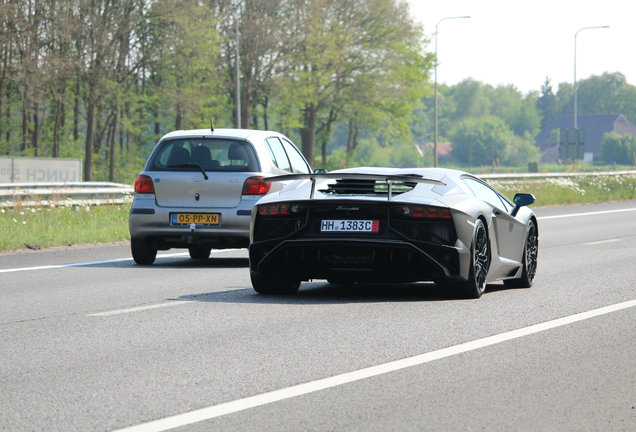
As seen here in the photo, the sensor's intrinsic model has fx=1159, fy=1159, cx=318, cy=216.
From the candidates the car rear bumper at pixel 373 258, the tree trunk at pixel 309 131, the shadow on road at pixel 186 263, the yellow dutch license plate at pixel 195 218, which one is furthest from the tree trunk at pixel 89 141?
the car rear bumper at pixel 373 258

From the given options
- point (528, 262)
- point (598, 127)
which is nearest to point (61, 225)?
point (528, 262)

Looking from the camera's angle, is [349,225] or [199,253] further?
[199,253]

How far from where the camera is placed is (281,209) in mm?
10328

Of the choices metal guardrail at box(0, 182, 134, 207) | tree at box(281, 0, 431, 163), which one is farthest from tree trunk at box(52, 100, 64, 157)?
metal guardrail at box(0, 182, 134, 207)

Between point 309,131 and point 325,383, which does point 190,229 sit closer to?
point 325,383

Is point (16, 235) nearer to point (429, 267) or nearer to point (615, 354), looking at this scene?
point (429, 267)

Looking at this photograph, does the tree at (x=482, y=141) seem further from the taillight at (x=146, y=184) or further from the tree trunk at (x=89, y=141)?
the taillight at (x=146, y=184)

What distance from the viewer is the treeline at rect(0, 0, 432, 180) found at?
4744cm

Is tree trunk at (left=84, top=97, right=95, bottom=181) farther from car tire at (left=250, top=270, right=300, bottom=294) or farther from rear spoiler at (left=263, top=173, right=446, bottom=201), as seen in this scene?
rear spoiler at (left=263, top=173, right=446, bottom=201)

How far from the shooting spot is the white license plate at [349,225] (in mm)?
10078

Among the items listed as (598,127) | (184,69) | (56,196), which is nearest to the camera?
(56,196)

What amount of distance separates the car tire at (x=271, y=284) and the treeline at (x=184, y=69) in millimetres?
35039

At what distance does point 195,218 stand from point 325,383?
8.15 m

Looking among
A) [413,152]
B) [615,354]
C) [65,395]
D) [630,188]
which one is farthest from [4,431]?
[413,152]
